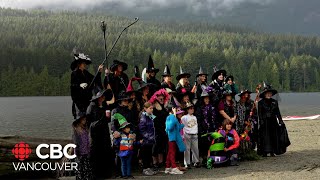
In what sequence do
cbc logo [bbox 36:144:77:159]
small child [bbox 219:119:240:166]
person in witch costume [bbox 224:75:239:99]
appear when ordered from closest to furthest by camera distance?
cbc logo [bbox 36:144:77:159]
small child [bbox 219:119:240:166]
person in witch costume [bbox 224:75:239:99]

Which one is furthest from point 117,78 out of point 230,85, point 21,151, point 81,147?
point 230,85

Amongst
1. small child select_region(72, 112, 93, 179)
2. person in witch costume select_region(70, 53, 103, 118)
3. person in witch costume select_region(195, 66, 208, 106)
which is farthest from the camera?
person in witch costume select_region(195, 66, 208, 106)

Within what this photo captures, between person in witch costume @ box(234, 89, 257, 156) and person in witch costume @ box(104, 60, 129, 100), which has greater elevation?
person in witch costume @ box(104, 60, 129, 100)

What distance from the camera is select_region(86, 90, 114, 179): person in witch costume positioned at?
361 inches

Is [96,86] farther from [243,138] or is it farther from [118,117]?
[243,138]

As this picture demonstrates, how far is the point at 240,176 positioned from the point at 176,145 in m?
1.84

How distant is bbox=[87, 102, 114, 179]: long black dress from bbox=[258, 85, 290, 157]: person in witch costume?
16.4 feet

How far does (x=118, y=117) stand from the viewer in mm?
9492

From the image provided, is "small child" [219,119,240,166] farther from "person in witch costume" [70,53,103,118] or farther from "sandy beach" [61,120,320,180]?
"person in witch costume" [70,53,103,118]

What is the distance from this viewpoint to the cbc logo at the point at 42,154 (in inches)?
368

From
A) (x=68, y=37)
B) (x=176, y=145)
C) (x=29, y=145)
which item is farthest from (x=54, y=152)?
(x=68, y=37)

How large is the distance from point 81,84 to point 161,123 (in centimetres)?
225

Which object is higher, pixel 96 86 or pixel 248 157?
pixel 96 86

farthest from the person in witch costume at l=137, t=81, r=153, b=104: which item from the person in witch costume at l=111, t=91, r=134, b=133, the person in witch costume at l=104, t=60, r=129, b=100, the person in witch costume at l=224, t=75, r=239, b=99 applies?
the person in witch costume at l=224, t=75, r=239, b=99
